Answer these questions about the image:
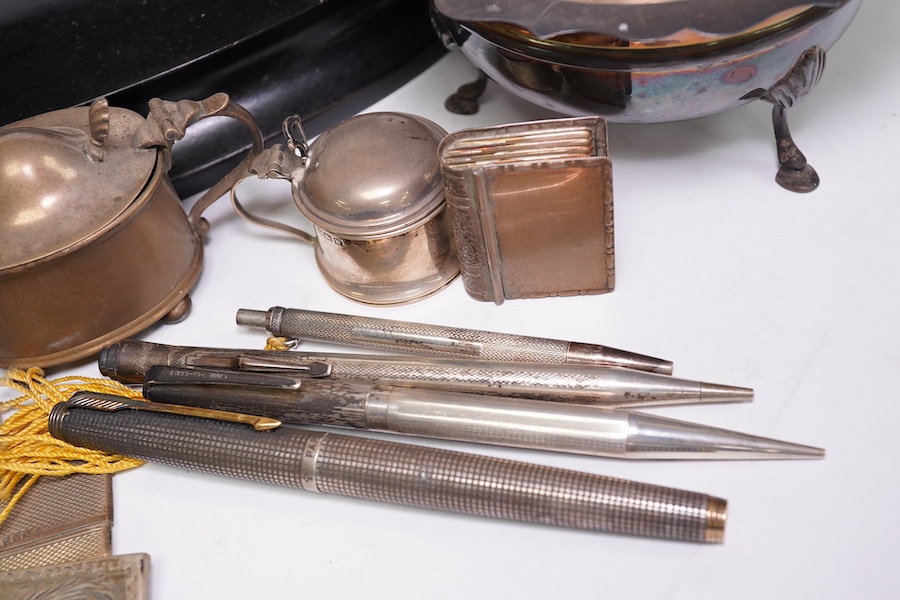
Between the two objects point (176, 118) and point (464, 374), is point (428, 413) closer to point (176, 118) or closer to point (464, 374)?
point (464, 374)

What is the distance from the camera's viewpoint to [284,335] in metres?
1.23

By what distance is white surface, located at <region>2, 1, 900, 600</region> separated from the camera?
3.21 feet

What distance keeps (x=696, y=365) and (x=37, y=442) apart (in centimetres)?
84

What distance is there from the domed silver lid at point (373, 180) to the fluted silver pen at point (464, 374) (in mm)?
176

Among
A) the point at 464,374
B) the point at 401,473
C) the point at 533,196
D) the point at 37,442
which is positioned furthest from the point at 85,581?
the point at 533,196

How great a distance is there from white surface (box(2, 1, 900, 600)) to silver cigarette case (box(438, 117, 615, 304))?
0.09 meters

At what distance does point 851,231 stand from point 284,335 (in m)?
0.78

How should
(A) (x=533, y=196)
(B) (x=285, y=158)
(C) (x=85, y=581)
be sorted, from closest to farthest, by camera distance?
(C) (x=85, y=581), (A) (x=533, y=196), (B) (x=285, y=158)

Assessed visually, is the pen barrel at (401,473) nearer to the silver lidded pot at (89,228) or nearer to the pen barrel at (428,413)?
the pen barrel at (428,413)

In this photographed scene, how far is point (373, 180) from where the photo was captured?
1.19 meters

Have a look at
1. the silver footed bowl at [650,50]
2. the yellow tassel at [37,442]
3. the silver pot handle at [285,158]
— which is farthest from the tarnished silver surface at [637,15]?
the yellow tassel at [37,442]

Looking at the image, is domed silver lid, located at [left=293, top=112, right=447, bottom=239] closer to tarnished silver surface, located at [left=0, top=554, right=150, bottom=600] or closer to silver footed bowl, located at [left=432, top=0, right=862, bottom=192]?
silver footed bowl, located at [left=432, top=0, right=862, bottom=192]

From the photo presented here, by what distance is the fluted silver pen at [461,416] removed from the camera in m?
1.02

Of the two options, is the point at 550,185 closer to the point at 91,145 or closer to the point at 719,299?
the point at 719,299
